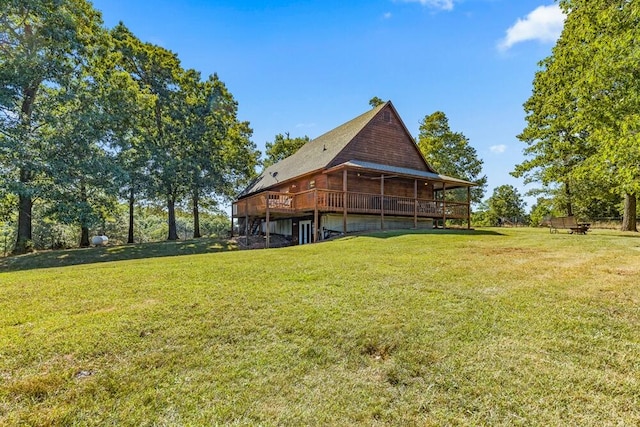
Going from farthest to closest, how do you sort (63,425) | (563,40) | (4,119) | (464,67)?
(563,40), (4,119), (464,67), (63,425)

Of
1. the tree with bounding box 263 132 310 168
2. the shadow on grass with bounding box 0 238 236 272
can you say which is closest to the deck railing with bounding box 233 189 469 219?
the shadow on grass with bounding box 0 238 236 272

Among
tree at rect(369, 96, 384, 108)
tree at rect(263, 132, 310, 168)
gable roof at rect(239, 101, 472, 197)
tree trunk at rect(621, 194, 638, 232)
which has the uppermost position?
tree at rect(369, 96, 384, 108)

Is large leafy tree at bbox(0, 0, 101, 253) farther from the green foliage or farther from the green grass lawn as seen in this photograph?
the green foliage

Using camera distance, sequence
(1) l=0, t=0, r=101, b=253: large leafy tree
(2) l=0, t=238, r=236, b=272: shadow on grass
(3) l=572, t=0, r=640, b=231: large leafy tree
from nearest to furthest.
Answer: (3) l=572, t=0, r=640, b=231: large leafy tree < (2) l=0, t=238, r=236, b=272: shadow on grass < (1) l=0, t=0, r=101, b=253: large leafy tree

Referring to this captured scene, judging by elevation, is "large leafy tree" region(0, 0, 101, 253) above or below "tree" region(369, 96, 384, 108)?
below

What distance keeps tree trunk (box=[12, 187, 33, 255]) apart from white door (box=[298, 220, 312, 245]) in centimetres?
1520

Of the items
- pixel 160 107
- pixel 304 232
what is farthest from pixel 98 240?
pixel 304 232

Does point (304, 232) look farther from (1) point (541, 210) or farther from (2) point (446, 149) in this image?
(1) point (541, 210)

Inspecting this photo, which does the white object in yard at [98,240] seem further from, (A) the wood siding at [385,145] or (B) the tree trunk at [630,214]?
(B) the tree trunk at [630,214]

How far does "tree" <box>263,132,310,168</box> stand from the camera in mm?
38656

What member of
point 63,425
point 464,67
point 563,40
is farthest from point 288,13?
point 563,40

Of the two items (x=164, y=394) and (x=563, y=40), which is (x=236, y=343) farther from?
(x=563, y=40)

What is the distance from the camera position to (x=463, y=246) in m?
10.8

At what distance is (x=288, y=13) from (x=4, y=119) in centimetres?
1470
